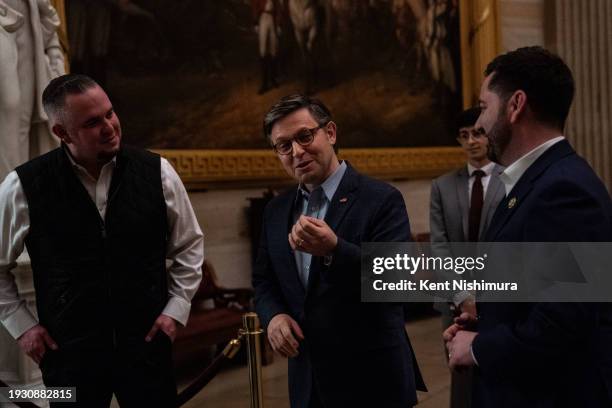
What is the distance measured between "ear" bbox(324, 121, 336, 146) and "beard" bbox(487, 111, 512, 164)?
777 mm

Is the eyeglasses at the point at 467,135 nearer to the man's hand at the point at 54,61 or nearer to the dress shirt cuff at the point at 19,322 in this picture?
the dress shirt cuff at the point at 19,322

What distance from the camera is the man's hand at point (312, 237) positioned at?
2.35m

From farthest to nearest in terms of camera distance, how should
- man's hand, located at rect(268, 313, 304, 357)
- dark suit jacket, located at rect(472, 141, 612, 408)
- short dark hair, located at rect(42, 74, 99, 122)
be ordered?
short dark hair, located at rect(42, 74, 99, 122) < man's hand, located at rect(268, 313, 304, 357) < dark suit jacket, located at rect(472, 141, 612, 408)

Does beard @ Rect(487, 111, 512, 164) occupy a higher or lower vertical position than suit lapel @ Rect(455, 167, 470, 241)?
higher

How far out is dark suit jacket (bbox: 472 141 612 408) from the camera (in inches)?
74.5

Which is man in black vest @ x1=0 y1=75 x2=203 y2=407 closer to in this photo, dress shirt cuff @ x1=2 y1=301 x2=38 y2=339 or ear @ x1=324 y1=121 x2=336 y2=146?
dress shirt cuff @ x1=2 y1=301 x2=38 y2=339

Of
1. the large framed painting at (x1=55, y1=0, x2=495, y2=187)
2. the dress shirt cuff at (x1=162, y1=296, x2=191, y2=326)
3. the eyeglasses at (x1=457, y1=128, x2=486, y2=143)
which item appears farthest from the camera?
the large framed painting at (x1=55, y1=0, x2=495, y2=187)

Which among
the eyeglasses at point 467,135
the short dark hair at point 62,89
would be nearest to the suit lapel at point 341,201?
the short dark hair at point 62,89

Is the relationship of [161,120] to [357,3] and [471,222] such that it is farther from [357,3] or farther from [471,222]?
[471,222]

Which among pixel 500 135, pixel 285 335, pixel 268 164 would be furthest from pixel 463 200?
pixel 268 164

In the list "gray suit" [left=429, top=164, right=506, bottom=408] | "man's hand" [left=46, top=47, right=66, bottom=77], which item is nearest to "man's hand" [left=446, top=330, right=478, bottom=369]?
"gray suit" [left=429, top=164, right=506, bottom=408]

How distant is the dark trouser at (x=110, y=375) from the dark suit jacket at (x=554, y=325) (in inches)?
55.1

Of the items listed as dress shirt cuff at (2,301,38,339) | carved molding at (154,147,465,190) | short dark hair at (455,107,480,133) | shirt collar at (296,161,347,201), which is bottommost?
carved molding at (154,147,465,190)

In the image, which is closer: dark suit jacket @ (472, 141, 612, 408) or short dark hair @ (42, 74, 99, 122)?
dark suit jacket @ (472, 141, 612, 408)
